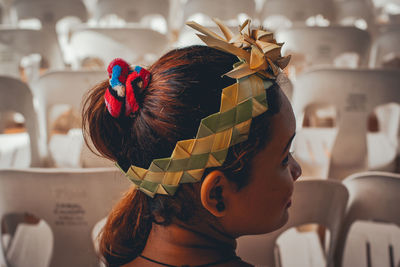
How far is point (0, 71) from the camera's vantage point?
98.9 inches

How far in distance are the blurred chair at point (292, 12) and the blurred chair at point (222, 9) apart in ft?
0.53

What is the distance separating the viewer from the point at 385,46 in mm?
2510

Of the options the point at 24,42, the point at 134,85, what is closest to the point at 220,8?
the point at 24,42

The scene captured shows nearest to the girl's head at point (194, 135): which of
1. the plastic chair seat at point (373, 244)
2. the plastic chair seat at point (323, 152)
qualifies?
the plastic chair seat at point (373, 244)

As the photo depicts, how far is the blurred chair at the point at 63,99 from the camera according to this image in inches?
69.4

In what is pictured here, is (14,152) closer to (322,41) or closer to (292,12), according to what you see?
(322,41)

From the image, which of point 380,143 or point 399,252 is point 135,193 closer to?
point 399,252

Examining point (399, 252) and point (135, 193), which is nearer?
point (135, 193)

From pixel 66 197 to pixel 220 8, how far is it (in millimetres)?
2742

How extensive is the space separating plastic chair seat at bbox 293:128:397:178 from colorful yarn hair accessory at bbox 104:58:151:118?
1304 mm

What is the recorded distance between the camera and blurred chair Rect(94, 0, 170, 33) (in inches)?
143

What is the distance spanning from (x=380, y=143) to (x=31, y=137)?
1.75 m

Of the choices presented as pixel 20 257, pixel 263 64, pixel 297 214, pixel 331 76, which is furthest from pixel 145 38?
pixel 263 64

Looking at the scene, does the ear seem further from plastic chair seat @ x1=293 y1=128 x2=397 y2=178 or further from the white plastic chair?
the white plastic chair
